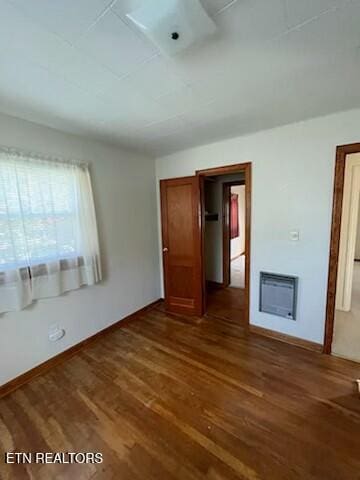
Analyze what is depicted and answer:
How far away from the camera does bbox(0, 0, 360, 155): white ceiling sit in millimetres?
973

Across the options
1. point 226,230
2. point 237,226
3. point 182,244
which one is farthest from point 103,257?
point 237,226

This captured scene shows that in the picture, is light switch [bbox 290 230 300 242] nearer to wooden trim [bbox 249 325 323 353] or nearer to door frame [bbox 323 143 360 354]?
door frame [bbox 323 143 360 354]

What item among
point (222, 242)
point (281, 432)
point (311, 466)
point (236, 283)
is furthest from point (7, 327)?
point (236, 283)

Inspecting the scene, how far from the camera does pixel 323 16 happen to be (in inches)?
39.4

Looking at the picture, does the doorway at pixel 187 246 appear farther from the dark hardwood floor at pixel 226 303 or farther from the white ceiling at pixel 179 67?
the white ceiling at pixel 179 67

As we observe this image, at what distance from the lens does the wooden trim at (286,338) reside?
2.33m

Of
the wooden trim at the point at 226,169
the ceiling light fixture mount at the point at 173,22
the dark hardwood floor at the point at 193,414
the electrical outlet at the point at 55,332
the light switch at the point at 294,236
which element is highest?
the ceiling light fixture mount at the point at 173,22

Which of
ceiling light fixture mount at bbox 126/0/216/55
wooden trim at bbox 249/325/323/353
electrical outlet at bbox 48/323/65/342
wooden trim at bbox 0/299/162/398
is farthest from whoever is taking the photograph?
wooden trim at bbox 249/325/323/353

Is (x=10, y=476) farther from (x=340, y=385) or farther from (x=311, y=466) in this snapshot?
(x=340, y=385)

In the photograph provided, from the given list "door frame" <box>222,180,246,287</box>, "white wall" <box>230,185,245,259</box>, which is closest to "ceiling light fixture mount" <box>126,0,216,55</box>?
"door frame" <box>222,180,246,287</box>

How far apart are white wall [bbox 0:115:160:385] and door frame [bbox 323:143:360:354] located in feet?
7.69

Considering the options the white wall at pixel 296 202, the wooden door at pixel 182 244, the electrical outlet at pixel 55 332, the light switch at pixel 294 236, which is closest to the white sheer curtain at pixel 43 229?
the electrical outlet at pixel 55 332

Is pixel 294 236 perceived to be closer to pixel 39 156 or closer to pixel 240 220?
pixel 39 156

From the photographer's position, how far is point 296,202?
2.29 metres
